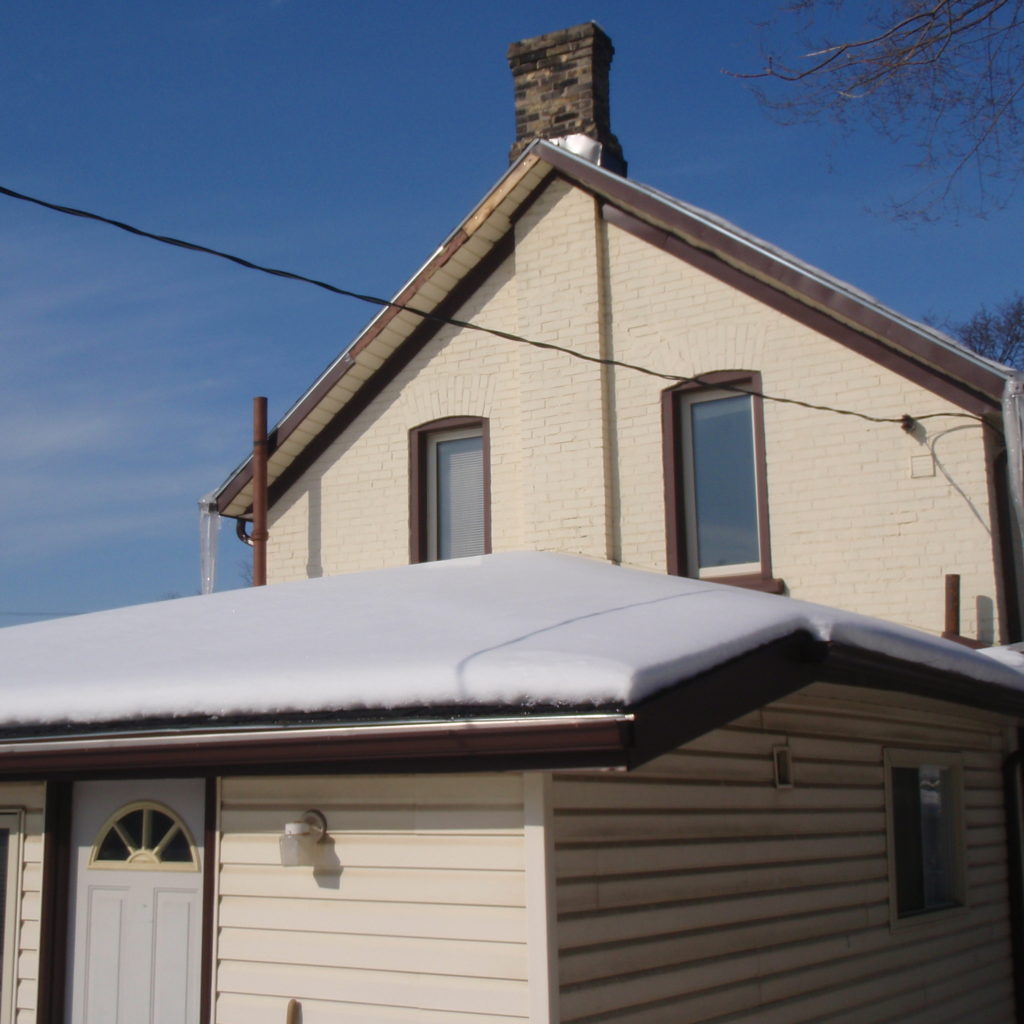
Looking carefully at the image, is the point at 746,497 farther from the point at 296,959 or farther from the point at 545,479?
the point at 296,959

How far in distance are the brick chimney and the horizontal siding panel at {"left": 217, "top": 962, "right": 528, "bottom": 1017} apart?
9185 millimetres

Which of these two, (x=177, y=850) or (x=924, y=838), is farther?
(x=924, y=838)

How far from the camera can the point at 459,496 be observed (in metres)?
12.5

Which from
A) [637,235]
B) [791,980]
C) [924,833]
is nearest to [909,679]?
[791,980]

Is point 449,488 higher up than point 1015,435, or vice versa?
point 449,488

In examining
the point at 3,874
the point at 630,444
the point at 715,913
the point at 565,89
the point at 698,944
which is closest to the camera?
the point at 698,944

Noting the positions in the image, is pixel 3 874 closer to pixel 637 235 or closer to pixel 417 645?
→ pixel 417 645

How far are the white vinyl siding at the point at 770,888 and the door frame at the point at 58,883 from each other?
1.79 m

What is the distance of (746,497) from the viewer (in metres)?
11.0

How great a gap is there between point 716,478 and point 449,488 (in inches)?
106

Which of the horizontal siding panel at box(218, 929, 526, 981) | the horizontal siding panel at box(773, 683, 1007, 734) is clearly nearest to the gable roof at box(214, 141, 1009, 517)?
the horizontal siding panel at box(773, 683, 1007, 734)

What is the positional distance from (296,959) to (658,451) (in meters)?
6.46

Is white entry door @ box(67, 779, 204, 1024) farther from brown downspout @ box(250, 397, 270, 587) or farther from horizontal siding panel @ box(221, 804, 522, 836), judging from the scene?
brown downspout @ box(250, 397, 270, 587)

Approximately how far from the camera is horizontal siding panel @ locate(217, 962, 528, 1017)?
5223 mm
